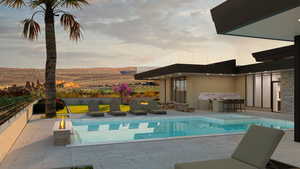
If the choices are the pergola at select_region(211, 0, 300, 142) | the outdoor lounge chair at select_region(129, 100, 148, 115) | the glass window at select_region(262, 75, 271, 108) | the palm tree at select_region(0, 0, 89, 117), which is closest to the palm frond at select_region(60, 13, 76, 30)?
the palm tree at select_region(0, 0, 89, 117)

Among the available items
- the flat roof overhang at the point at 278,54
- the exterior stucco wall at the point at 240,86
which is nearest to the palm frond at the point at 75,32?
the flat roof overhang at the point at 278,54

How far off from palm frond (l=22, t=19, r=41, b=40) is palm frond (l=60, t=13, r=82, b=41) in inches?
48.7

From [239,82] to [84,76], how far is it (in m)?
21.9

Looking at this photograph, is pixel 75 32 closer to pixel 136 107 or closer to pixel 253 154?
pixel 136 107

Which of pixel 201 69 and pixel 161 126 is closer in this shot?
pixel 161 126

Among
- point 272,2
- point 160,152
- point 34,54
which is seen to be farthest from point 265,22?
point 34,54

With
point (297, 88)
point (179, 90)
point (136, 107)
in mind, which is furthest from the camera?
point (179, 90)

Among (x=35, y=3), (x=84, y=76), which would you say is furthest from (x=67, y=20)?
(x=84, y=76)

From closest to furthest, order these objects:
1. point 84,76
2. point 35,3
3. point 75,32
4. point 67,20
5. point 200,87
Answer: point 35,3, point 67,20, point 75,32, point 200,87, point 84,76

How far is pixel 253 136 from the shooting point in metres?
4.13

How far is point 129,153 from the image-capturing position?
19.3ft

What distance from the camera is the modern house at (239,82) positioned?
54.2 ft

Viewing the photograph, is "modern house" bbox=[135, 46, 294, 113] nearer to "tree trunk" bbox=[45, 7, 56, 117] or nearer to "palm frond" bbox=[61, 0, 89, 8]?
"palm frond" bbox=[61, 0, 89, 8]

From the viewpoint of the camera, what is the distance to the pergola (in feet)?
14.8
